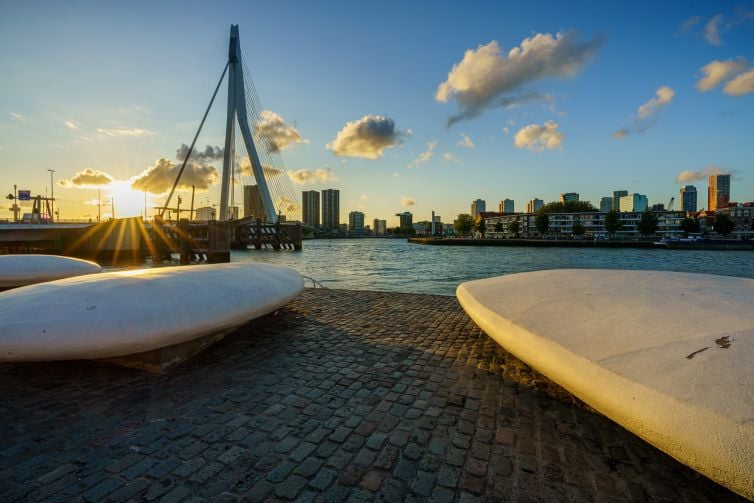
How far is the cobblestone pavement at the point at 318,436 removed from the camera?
6.84ft

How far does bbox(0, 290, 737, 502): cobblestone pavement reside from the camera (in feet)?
6.84

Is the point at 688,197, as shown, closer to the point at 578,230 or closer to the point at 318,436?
the point at 578,230

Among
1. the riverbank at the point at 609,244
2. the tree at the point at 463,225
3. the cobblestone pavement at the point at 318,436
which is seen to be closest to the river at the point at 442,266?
the cobblestone pavement at the point at 318,436

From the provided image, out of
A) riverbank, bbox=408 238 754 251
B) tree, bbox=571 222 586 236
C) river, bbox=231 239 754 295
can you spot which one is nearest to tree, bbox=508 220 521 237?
tree, bbox=571 222 586 236

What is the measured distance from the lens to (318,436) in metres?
2.64

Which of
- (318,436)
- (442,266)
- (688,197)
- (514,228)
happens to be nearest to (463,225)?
(514,228)

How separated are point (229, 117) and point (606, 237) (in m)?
100

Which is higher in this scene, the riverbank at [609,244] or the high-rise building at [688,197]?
the high-rise building at [688,197]

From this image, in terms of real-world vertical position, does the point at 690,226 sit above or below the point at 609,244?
above

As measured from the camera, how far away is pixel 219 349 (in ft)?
15.3

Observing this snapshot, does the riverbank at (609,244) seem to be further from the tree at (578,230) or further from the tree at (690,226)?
the tree at (578,230)

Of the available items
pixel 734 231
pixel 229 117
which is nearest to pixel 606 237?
pixel 734 231

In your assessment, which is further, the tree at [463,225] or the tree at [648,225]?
the tree at [463,225]

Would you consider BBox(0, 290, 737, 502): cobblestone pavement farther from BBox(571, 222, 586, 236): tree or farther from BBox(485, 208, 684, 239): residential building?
BBox(485, 208, 684, 239): residential building
